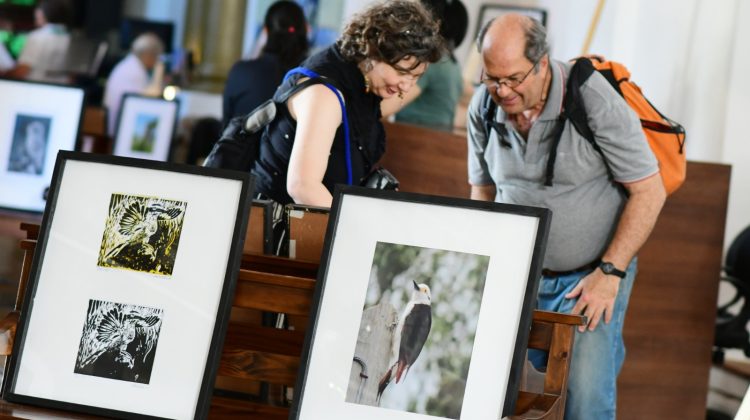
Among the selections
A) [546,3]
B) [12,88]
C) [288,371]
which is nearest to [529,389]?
[288,371]

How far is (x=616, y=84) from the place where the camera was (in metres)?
2.66

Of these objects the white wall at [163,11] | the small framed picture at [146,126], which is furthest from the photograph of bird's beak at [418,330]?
the white wall at [163,11]

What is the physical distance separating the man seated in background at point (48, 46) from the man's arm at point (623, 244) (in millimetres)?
6852

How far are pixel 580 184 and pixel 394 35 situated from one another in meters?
A: 0.61

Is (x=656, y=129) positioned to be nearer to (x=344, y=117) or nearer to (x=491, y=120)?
(x=491, y=120)

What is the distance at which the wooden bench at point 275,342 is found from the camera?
1.86 metres

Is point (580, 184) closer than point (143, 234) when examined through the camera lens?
No

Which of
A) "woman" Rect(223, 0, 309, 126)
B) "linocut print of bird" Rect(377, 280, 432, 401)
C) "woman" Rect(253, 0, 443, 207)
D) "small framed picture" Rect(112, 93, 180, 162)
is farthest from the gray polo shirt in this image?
"small framed picture" Rect(112, 93, 180, 162)

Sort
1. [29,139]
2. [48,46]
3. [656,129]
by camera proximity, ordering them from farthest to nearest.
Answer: [48,46] < [29,139] < [656,129]

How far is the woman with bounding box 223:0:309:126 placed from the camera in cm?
445

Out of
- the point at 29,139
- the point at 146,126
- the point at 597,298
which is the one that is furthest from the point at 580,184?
the point at 146,126

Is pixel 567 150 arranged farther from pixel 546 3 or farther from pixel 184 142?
pixel 184 142

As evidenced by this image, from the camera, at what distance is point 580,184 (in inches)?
104

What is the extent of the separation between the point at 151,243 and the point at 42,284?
22cm
